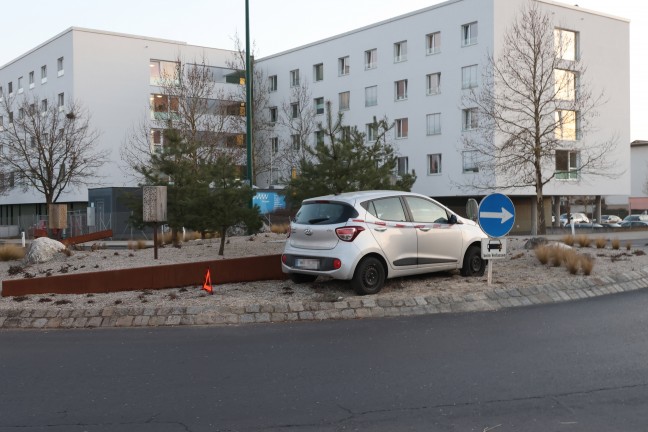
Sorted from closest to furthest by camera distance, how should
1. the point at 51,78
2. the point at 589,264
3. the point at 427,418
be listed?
the point at 427,418 → the point at 589,264 → the point at 51,78

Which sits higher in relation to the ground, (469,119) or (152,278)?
(469,119)

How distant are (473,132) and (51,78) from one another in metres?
34.0

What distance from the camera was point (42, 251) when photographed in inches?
651

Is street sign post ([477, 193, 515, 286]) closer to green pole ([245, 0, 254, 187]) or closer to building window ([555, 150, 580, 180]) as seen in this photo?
green pole ([245, 0, 254, 187])

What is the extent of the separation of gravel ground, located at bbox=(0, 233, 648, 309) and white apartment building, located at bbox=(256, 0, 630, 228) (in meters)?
32.6

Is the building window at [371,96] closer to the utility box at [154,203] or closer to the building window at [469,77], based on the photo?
the building window at [469,77]

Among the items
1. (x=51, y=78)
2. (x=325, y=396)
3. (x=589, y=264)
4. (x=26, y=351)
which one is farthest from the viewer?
(x=51, y=78)

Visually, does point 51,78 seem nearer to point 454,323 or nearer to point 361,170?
point 361,170

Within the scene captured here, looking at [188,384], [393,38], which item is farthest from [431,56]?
[188,384]

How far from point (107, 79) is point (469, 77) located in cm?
2801

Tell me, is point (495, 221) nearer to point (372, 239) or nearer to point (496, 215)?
point (496, 215)

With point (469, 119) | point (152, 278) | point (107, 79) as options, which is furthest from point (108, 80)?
point (152, 278)

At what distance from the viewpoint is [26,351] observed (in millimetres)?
8297

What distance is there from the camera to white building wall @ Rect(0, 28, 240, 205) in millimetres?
54781
